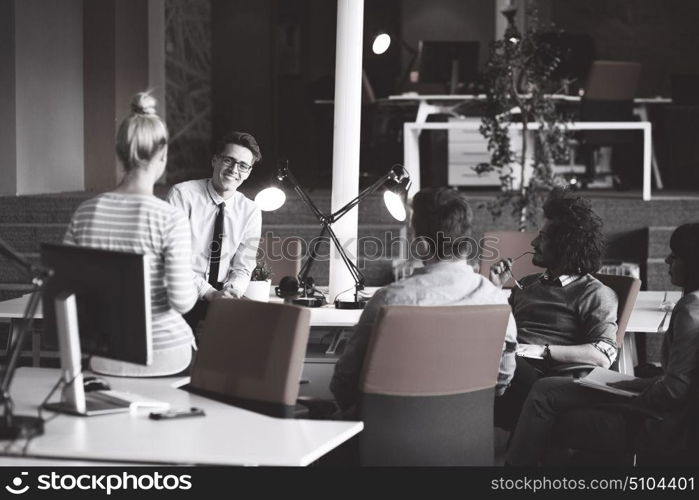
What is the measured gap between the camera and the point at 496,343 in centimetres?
295

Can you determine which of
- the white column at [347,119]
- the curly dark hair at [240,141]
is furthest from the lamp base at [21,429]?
the white column at [347,119]

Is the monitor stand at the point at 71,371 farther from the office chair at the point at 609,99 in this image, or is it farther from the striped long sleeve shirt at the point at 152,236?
the office chair at the point at 609,99

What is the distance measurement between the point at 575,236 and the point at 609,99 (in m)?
5.16

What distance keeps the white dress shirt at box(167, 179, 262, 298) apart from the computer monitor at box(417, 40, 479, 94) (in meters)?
5.31

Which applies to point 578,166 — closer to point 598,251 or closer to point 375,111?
point 375,111

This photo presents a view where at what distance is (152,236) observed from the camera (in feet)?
9.67

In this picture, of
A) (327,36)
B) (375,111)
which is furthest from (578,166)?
(327,36)

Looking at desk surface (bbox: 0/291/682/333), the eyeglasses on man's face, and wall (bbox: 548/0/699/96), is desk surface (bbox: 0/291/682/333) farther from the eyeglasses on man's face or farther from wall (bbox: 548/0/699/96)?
wall (bbox: 548/0/699/96)

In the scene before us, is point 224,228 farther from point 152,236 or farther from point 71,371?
point 71,371

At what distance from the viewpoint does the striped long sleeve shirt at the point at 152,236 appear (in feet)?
9.66

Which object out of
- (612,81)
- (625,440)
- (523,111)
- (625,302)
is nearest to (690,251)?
(625,440)

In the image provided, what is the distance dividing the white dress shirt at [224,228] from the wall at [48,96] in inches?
144

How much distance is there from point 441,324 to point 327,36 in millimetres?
11467

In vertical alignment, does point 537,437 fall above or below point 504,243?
below
